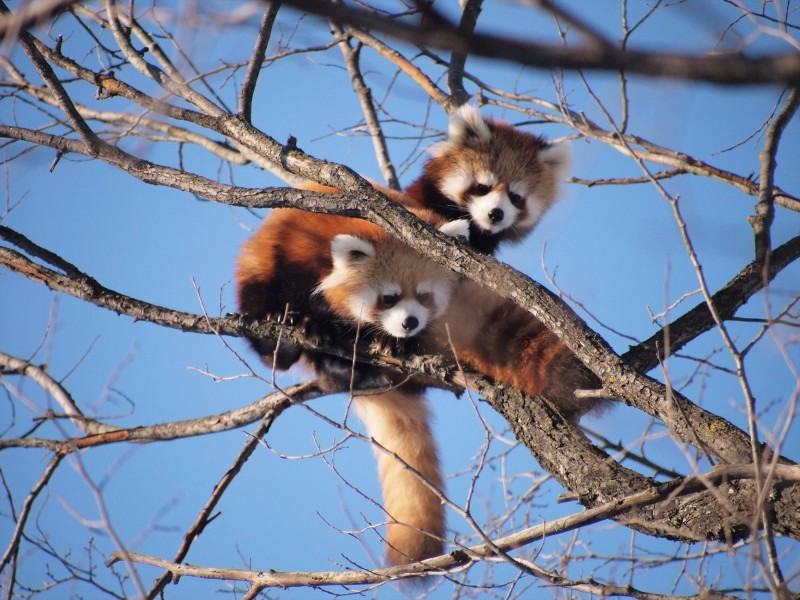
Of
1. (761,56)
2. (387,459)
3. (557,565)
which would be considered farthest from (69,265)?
(761,56)

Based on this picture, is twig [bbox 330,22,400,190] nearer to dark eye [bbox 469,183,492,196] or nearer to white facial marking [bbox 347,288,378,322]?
dark eye [bbox 469,183,492,196]

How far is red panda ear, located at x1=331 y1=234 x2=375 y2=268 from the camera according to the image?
3.94 m

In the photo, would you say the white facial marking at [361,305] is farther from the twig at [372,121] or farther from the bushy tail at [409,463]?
the twig at [372,121]

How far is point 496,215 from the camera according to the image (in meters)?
5.15

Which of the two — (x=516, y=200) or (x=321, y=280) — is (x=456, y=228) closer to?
(x=321, y=280)

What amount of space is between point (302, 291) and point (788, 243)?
248 centimetres

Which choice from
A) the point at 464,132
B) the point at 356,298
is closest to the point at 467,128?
the point at 464,132

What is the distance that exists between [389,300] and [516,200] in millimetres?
1796

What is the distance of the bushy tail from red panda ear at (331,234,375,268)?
84 cm

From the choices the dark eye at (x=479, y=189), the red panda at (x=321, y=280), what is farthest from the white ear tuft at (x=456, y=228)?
the dark eye at (x=479, y=189)

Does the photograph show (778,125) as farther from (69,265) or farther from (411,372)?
(69,265)

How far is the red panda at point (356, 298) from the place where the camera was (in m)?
3.92

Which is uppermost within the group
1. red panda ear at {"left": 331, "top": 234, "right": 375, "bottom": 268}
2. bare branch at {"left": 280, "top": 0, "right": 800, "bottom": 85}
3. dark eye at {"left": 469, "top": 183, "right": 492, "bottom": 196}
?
dark eye at {"left": 469, "top": 183, "right": 492, "bottom": 196}

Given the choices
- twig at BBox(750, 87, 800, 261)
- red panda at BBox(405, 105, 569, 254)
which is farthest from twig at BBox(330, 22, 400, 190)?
twig at BBox(750, 87, 800, 261)
